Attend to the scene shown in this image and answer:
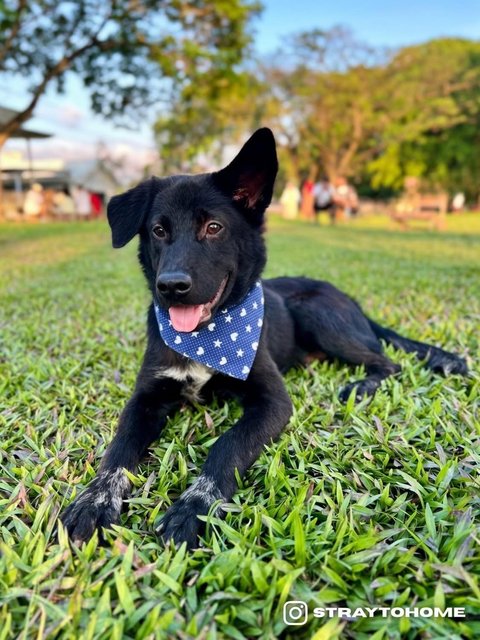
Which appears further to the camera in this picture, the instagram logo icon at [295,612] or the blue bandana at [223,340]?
the blue bandana at [223,340]

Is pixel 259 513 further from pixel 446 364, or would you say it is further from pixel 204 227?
pixel 446 364

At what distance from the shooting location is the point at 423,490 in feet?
6.43

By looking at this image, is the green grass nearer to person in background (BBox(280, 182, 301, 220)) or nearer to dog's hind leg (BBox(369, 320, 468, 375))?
dog's hind leg (BBox(369, 320, 468, 375))

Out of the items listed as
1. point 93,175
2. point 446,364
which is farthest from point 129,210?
point 93,175

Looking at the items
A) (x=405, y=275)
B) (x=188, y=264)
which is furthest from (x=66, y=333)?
(x=405, y=275)

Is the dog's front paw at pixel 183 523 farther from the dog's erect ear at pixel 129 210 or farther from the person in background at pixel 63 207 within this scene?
the person in background at pixel 63 207

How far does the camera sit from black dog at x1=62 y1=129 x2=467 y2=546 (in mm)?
2268

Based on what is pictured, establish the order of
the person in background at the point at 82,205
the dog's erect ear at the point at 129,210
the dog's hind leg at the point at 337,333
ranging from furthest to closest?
the person in background at the point at 82,205 → the dog's hind leg at the point at 337,333 → the dog's erect ear at the point at 129,210

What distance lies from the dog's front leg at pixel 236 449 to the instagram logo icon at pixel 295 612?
0.43 metres

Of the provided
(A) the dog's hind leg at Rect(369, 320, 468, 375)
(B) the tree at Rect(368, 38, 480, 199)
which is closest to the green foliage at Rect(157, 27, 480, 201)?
(B) the tree at Rect(368, 38, 480, 199)

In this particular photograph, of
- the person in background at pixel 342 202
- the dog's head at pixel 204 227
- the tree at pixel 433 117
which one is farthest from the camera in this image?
the tree at pixel 433 117

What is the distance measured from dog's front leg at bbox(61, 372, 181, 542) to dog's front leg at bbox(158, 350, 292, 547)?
26 cm

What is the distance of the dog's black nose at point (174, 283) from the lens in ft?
7.41

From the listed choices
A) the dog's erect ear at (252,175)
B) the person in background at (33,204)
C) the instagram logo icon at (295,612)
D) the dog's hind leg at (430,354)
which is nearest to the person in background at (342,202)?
the person in background at (33,204)
